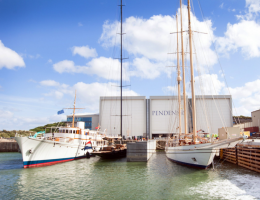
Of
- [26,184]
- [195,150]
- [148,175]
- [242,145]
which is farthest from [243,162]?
[26,184]

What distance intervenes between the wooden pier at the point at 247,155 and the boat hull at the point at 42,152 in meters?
24.0

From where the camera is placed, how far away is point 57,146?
2858 centimetres

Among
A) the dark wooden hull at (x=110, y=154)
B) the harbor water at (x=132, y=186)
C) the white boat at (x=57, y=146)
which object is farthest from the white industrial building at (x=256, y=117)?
the white boat at (x=57, y=146)

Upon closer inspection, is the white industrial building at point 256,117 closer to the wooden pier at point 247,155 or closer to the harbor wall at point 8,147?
the wooden pier at point 247,155

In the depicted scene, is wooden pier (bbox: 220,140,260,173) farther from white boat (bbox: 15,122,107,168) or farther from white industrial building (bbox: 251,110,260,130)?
white industrial building (bbox: 251,110,260,130)

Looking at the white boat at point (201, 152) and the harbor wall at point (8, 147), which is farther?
the harbor wall at point (8, 147)

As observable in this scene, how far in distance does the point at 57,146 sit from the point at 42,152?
2.57m

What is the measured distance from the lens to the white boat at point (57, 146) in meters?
25.1

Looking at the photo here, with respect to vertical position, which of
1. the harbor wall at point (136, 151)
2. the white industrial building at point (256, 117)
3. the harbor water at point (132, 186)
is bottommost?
the harbor water at point (132, 186)

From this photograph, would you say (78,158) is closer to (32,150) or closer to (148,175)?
(32,150)

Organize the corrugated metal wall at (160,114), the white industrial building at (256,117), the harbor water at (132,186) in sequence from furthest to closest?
the corrugated metal wall at (160,114)
the white industrial building at (256,117)
the harbor water at (132,186)

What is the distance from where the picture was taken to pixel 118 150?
117 feet

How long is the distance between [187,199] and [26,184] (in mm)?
13115

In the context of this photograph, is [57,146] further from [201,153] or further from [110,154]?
[201,153]
